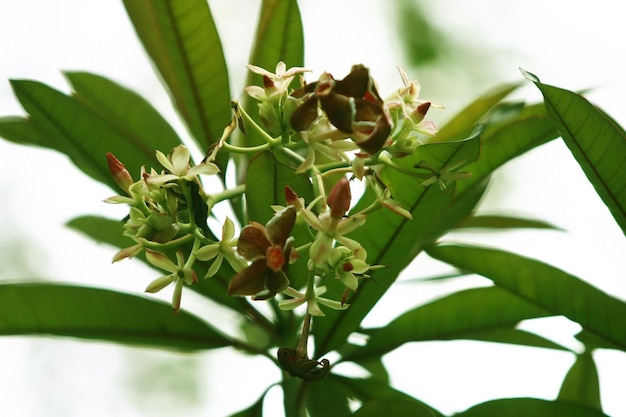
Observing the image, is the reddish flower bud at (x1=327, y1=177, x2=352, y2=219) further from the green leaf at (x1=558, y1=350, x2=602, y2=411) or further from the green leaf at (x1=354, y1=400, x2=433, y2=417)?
the green leaf at (x1=558, y1=350, x2=602, y2=411)

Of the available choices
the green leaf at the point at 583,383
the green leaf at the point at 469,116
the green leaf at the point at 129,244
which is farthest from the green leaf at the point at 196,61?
the green leaf at the point at 583,383

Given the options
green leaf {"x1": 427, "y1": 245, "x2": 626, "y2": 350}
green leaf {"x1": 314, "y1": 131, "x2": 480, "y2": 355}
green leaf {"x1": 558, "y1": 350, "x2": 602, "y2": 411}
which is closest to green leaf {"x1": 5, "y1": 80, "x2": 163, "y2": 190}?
green leaf {"x1": 314, "y1": 131, "x2": 480, "y2": 355}

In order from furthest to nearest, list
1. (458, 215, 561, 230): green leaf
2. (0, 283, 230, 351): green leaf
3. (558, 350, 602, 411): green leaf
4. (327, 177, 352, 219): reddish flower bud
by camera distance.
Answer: (458, 215, 561, 230): green leaf → (558, 350, 602, 411): green leaf → (0, 283, 230, 351): green leaf → (327, 177, 352, 219): reddish flower bud

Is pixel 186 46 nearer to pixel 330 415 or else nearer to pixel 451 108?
pixel 330 415

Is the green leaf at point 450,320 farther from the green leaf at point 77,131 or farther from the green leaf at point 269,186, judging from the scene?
the green leaf at point 77,131

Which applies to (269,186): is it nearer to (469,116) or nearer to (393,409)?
(393,409)

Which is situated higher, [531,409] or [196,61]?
[196,61]

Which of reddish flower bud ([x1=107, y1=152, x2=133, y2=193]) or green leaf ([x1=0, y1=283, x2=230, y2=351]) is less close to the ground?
reddish flower bud ([x1=107, y1=152, x2=133, y2=193])

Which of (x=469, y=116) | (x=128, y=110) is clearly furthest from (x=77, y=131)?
(x=469, y=116)
